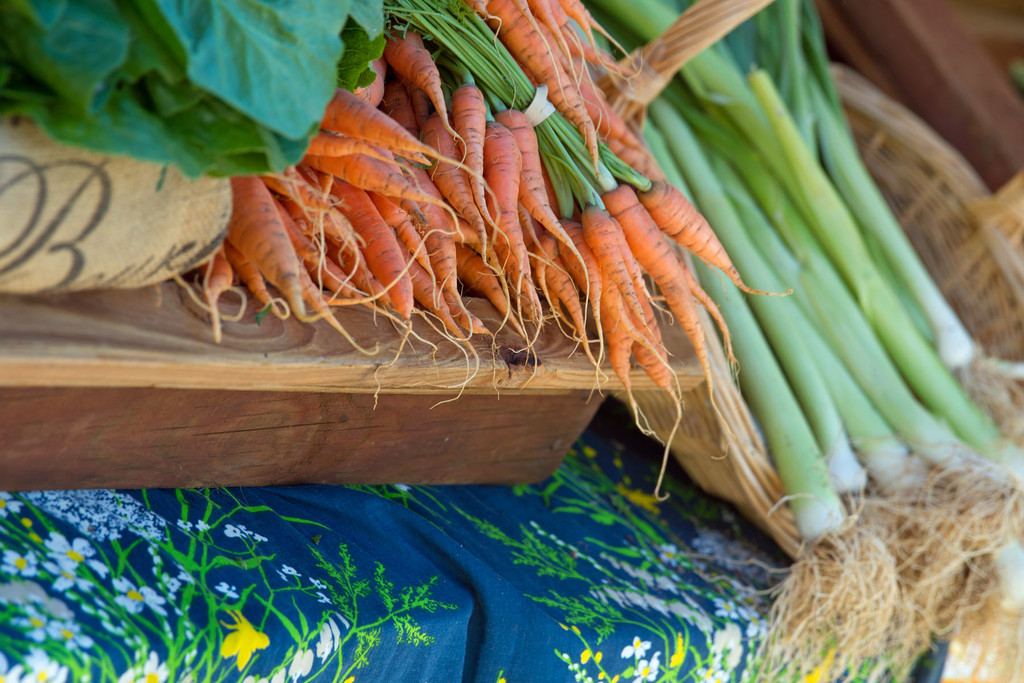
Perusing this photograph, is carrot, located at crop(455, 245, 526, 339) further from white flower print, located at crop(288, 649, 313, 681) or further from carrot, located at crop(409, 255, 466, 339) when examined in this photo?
white flower print, located at crop(288, 649, 313, 681)

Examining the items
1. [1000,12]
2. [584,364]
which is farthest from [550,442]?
[1000,12]

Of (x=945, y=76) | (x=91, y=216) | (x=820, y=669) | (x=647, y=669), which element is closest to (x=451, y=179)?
(x=91, y=216)

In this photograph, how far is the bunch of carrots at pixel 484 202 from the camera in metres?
0.75

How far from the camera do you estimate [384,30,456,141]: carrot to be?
0.86 metres

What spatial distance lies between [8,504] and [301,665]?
0.96 feet

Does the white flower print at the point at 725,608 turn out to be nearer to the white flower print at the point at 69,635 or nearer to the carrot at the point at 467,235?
the carrot at the point at 467,235

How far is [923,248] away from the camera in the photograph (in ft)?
6.17

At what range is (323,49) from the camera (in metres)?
0.61

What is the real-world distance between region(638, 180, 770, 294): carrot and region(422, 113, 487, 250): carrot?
23cm

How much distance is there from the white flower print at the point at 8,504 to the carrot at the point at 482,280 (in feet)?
1.67

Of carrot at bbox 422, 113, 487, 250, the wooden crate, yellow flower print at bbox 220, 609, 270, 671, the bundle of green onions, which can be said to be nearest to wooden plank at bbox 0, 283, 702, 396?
the wooden crate

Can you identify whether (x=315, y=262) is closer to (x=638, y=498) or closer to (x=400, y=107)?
(x=400, y=107)

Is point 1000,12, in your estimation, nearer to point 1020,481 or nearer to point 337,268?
point 1020,481

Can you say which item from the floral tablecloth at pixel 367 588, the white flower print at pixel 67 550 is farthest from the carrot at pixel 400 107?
the white flower print at pixel 67 550
